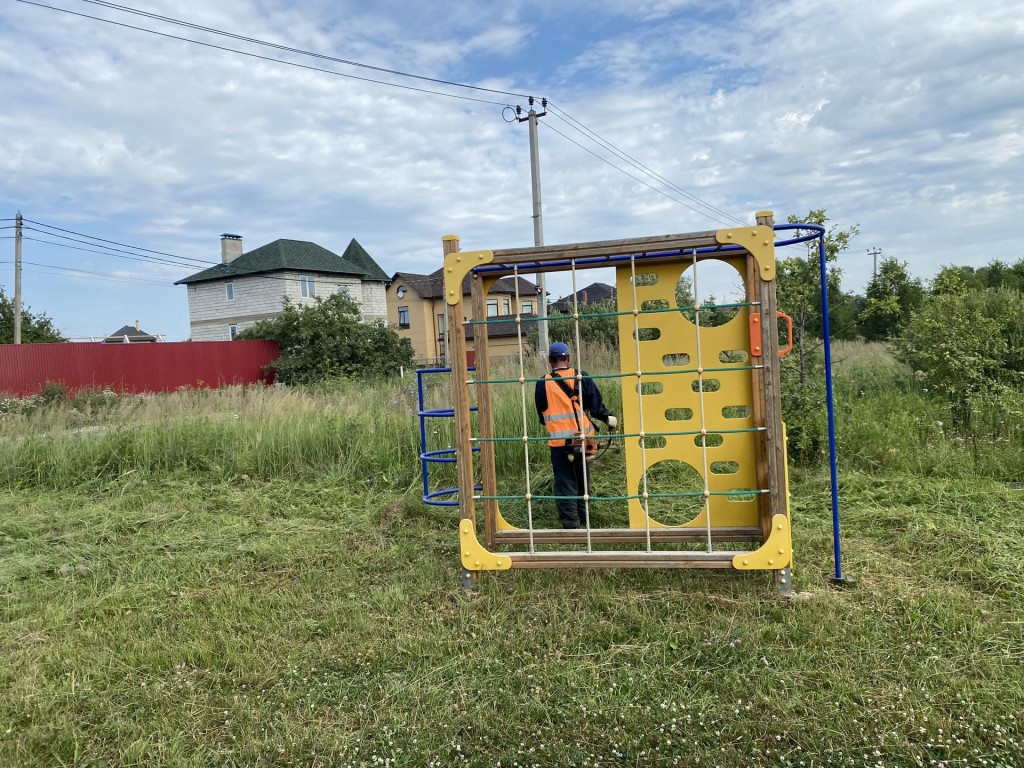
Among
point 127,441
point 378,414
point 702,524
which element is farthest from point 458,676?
point 127,441

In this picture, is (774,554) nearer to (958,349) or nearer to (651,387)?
(651,387)

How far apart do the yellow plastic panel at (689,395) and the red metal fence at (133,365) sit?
574 inches

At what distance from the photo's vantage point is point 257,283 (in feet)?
115

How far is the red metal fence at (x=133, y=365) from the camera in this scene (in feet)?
57.8

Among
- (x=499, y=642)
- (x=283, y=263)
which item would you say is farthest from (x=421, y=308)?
(x=499, y=642)

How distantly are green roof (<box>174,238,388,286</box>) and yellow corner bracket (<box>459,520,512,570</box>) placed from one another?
33.0 metres

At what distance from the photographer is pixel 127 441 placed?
7.54m

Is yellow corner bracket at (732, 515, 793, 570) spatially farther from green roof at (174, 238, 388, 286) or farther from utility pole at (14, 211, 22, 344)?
green roof at (174, 238, 388, 286)

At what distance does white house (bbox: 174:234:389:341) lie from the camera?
1369 inches

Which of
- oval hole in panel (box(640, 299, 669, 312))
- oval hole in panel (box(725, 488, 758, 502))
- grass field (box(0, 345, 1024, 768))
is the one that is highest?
oval hole in panel (box(640, 299, 669, 312))

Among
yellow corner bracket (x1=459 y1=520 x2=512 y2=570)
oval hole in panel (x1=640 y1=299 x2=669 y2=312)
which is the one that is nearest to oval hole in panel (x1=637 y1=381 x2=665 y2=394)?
oval hole in panel (x1=640 y1=299 x2=669 y2=312)

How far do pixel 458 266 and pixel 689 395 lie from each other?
A: 1561mm

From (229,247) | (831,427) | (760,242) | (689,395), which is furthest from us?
(229,247)

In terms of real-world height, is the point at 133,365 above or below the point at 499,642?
above
